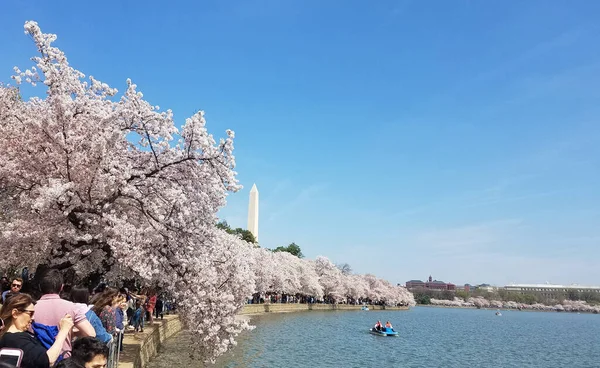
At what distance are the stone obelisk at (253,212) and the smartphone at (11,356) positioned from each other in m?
77.4

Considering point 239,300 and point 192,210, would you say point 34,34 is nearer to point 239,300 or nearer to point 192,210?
point 192,210

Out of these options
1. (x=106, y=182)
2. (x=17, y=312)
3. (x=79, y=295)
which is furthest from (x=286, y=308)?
(x=17, y=312)

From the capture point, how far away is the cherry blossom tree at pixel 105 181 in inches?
431

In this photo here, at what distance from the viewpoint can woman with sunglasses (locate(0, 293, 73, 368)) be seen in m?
3.48

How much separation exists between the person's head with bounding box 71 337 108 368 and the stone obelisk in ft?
253

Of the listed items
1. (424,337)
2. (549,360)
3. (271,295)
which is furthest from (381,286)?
(549,360)

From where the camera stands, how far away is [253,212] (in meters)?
82.9

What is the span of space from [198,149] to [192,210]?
1596 millimetres

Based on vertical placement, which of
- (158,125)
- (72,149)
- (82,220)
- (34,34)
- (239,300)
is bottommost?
(239,300)

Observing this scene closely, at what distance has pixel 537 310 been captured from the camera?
15988cm

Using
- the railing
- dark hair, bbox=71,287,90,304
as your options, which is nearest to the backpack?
dark hair, bbox=71,287,90,304

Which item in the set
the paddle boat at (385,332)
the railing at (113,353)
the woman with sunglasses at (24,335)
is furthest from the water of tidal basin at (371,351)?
the woman with sunglasses at (24,335)

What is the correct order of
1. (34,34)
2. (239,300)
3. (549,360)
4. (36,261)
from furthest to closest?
1. (549,360)
2. (239,300)
3. (36,261)
4. (34,34)

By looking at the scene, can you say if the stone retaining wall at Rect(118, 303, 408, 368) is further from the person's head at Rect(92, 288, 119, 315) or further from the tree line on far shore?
the tree line on far shore
